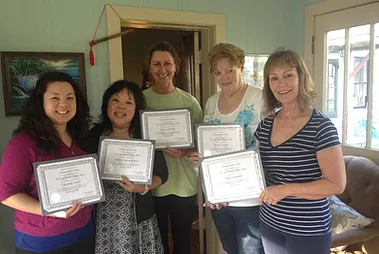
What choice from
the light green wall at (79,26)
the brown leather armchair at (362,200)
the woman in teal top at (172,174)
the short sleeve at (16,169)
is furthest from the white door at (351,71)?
the short sleeve at (16,169)

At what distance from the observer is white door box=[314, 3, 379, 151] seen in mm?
2301

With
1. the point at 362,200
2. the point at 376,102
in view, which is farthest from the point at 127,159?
the point at 376,102

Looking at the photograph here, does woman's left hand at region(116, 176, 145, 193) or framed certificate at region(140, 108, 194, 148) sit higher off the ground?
framed certificate at region(140, 108, 194, 148)

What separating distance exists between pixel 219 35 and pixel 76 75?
1134 mm

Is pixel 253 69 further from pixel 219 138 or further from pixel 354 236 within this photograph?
pixel 354 236

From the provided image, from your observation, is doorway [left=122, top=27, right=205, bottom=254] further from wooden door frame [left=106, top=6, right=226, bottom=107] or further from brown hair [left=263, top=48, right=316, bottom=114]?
brown hair [left=263, top=48, right=316, bottom=114]

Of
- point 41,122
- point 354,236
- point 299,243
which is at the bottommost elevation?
point 354,236

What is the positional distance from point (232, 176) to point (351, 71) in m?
1.53

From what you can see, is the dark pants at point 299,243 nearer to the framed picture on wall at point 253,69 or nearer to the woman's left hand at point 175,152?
the woman's left hand at point 175,152

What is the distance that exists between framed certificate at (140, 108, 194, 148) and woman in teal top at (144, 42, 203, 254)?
0.80ft

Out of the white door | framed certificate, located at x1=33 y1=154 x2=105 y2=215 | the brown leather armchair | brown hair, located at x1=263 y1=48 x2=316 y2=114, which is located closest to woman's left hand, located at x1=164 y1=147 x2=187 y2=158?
framed certificate, located at x1=33 y1=154 x2=105 y2=215

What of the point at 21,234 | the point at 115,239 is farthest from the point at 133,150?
the point at 21,234

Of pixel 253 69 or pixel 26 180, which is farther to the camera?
pixel 253 69

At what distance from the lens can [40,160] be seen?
1.39 meters
